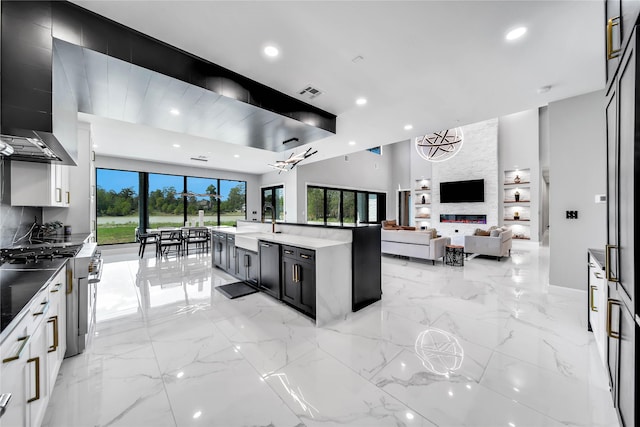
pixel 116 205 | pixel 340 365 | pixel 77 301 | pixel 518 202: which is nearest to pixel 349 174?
pixel 518 202

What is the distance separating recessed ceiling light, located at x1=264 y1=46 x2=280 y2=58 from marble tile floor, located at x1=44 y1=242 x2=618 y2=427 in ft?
9.51

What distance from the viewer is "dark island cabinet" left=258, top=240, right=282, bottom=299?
11.1ft

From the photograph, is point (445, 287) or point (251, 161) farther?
point (251, 161)

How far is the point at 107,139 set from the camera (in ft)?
18.0

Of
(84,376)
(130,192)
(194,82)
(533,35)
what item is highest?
(533,35)

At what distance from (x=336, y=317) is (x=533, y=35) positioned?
3455 mm

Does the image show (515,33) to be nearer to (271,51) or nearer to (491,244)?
(271,51)

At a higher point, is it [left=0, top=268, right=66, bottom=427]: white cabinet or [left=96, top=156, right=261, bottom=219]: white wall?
[left=96, top=156, right=261, bottom=219]: white wall

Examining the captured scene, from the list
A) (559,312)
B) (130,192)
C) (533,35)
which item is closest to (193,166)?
(130,192)

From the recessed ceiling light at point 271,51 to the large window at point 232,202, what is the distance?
311 inches

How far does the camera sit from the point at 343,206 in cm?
1068

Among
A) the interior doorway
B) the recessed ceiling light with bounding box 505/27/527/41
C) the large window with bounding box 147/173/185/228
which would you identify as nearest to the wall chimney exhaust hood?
the recessed ceiling light with bounding box 505/27/527/41

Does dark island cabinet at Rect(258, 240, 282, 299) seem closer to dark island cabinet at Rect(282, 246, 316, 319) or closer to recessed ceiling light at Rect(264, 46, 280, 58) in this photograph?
dark island cabinet at Rect(282, 246, 316, 319)

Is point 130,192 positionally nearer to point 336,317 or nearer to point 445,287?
point 336,317
